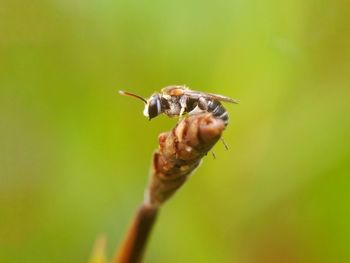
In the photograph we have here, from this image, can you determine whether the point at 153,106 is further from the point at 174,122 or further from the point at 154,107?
the point at 174,122

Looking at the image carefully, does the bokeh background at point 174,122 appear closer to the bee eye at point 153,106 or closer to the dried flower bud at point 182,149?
the bee eye at point 153,106

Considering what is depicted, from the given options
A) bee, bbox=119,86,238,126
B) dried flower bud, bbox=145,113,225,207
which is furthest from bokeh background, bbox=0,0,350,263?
dried flower bud, bbox=145,113,225,207

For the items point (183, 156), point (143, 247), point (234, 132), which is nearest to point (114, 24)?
point (234, 132)

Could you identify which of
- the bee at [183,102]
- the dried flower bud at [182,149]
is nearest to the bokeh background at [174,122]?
the bee at [183,102]

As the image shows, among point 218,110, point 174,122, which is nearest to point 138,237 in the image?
point 218,110

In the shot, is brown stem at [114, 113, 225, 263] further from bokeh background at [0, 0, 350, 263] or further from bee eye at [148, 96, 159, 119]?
bokeh background at [0, 0, 350, 263]
